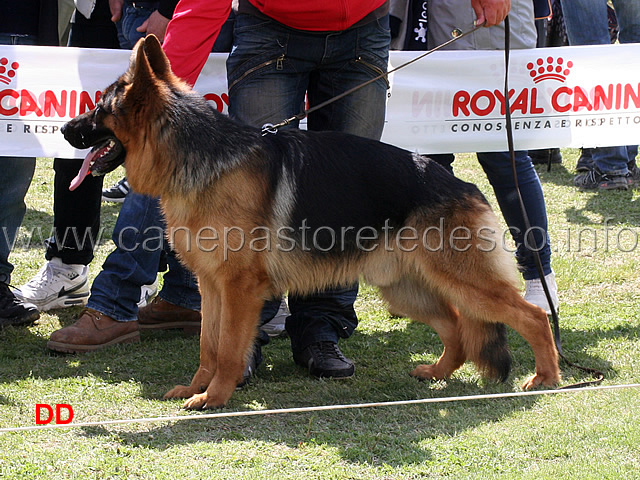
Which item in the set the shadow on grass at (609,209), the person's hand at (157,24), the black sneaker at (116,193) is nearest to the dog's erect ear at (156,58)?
the person's hand at (157,24)

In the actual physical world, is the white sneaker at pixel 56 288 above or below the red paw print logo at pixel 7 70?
below

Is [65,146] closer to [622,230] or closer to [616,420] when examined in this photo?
[616,420]

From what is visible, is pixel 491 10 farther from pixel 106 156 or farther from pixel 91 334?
pixel 91 334

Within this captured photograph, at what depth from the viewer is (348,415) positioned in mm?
3477

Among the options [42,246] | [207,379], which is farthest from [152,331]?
[42,246]

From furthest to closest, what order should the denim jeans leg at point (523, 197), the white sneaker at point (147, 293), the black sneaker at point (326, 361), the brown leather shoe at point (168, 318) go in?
the white sneaker at point (147, 293) < the denim jeans leg at point (523, 197) < the brown leather shoe at point (168, 318) < the black sneaker at point (326, 361)

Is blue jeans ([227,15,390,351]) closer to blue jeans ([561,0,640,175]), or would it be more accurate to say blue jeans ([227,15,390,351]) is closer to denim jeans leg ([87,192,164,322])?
denim jeans leg ([87,192,164,322])

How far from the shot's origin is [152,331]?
4766mm

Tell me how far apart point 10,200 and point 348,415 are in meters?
2.75

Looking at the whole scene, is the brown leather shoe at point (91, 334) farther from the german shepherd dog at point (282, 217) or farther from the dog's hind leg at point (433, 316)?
the dog's hind leg at point (433, 316)

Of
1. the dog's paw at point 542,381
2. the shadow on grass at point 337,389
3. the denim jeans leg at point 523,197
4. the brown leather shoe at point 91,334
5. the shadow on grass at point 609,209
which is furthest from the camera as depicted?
the shadow on grass at point 609,209

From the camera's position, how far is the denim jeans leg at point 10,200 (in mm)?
4801

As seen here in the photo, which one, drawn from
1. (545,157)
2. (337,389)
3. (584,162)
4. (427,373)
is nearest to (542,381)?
(427,373)

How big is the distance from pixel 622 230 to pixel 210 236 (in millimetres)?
4525
